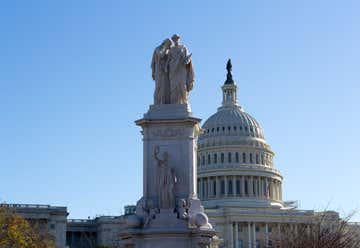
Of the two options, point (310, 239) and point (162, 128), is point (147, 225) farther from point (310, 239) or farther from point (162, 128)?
point (310, 239)

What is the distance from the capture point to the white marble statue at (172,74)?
91.1ft

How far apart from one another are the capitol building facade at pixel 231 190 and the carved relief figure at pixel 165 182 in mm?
120714

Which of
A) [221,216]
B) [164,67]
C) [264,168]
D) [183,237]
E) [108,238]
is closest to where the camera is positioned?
[183,237]

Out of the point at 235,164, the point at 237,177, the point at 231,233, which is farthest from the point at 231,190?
the point at 231,233

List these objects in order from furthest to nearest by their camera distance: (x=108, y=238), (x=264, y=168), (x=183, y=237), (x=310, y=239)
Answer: (x=264, y=168) < (x=108, y=238) < (x=310, y=239) < (x=183, y=237)

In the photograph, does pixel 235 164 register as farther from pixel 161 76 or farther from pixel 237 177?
pixel 161 76

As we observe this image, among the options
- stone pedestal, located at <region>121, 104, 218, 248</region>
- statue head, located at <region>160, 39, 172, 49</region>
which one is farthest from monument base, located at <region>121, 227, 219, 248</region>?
statue head, located at <region>160, 39, 172, 49</region>

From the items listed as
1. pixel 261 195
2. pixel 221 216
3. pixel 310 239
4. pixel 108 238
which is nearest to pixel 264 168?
pixel 261 195

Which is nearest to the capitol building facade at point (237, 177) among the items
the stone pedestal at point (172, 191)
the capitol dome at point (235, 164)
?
the capitol dome at point (235, 164)

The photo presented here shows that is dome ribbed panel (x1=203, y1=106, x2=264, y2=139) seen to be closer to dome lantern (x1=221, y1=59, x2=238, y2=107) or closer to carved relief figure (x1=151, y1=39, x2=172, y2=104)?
dome lantern (x1=221, y1=59, x2=238, y2=107)

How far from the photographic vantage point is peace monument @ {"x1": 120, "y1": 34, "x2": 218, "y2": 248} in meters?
25.7

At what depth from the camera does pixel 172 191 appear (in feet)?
86.5

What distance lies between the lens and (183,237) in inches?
1009

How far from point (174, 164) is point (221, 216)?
13459 centimetres
